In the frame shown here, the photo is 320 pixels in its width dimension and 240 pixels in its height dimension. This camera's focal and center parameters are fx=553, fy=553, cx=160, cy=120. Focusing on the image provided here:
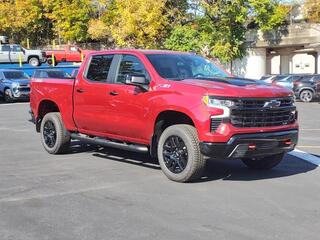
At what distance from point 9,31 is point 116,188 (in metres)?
60.0

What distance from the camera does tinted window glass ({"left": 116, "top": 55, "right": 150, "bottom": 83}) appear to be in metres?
8.69

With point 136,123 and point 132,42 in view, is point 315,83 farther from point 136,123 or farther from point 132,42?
point 136,123

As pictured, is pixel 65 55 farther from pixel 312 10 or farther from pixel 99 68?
pixel 99 68

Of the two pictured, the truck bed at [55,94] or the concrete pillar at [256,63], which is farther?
the concrete pillar at [256,63]

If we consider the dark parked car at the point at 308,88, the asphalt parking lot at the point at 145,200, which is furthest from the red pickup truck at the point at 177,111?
the dark parked car at the point at 308,88

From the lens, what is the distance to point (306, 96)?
96.9ft

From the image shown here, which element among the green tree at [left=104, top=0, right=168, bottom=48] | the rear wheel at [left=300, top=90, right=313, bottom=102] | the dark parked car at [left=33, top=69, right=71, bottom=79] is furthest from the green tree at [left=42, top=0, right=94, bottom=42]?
the dark parked car at [left=33, top=69, right=71, bottom=79]

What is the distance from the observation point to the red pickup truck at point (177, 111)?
293 inches

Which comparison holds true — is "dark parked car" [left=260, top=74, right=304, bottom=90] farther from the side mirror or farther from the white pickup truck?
the side mirror

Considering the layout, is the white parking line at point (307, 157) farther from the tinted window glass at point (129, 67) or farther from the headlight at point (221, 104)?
the tinted window glass at point (129, 67)

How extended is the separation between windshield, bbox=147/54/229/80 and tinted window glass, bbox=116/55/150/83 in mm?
198

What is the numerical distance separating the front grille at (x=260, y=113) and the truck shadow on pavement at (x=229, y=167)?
0.98 meters

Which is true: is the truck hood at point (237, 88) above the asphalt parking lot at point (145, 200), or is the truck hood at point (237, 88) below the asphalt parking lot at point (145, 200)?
above

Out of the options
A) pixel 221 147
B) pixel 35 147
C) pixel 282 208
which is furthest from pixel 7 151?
pixel 282 208
